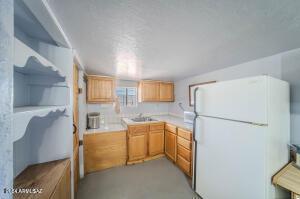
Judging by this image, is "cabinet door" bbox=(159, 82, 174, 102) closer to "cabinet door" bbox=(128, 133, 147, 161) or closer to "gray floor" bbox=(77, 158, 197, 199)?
"cabinet door" bbox=(128, 133, 147, 161)

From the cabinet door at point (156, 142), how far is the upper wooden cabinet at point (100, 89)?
4.31 feet

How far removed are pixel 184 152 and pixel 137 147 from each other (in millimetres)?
1014

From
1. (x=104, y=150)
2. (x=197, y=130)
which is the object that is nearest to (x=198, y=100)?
(x=197, y=130)

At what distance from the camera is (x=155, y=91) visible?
3434mm

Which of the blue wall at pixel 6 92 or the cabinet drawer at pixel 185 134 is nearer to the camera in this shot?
the blue wall at pixel 6 92

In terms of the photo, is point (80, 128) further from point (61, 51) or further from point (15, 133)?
point (15, 133)

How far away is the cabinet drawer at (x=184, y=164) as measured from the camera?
2.13m

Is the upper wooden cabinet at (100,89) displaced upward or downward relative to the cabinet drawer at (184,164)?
upward

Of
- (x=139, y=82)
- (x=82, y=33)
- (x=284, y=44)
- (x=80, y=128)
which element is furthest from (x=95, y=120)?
(x=284, y=44)

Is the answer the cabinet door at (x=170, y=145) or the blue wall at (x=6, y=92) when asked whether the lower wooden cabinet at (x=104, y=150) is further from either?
the blue wall at (x=6, y=92)

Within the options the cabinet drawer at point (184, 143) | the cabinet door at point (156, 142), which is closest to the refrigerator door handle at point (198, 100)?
the cabinet drawer at point (184, 143)

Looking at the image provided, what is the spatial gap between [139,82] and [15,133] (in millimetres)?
3046

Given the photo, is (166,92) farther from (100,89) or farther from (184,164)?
(184,164)

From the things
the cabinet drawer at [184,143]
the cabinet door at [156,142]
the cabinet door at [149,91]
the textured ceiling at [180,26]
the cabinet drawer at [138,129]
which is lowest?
the cabinet door at [156,142]
